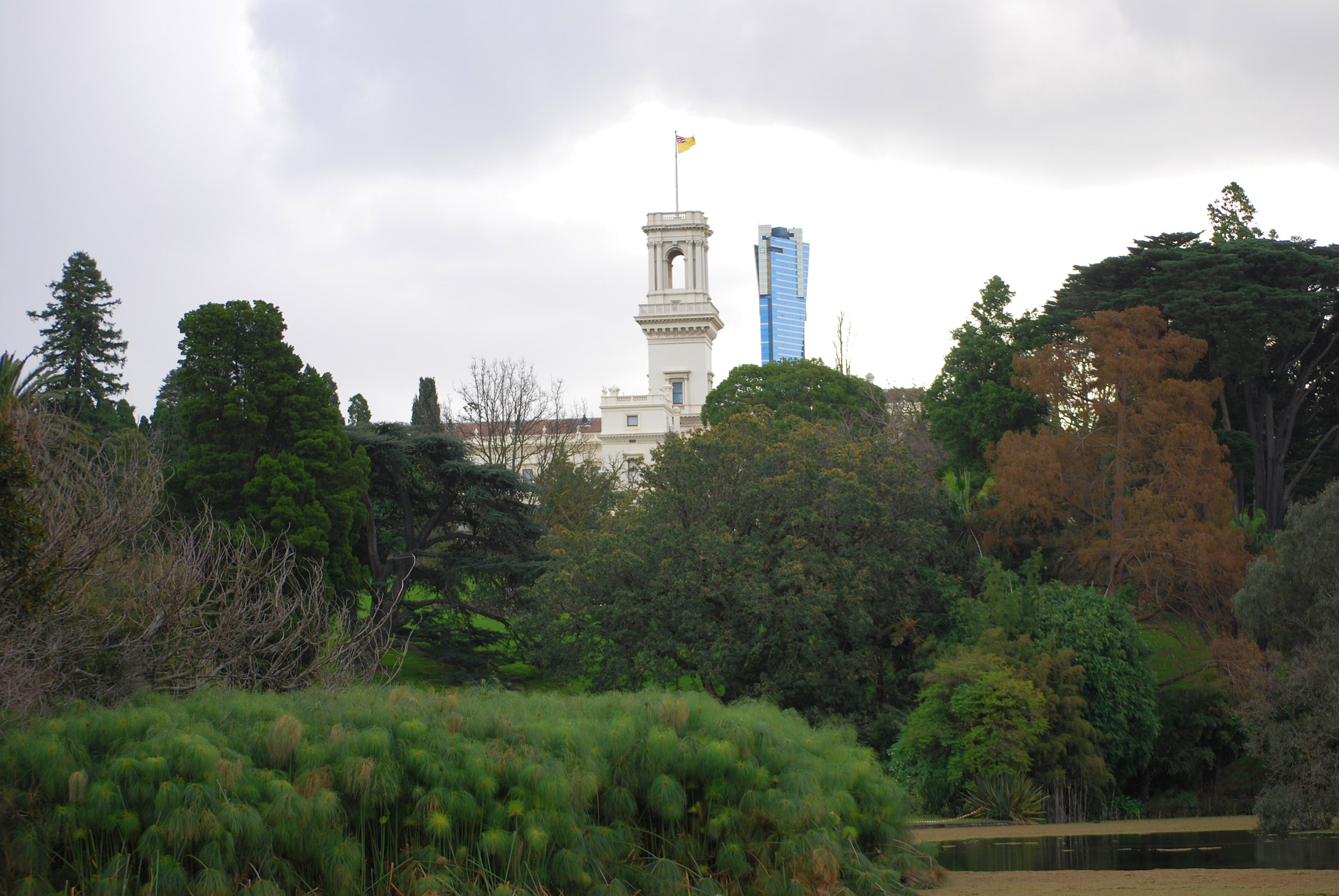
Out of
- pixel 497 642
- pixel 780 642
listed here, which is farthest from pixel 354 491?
pixel 780 642

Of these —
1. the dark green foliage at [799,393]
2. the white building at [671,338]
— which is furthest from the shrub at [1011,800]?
the white building at [671,338]

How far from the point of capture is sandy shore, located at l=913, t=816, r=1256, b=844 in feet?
71.1

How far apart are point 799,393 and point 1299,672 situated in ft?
124

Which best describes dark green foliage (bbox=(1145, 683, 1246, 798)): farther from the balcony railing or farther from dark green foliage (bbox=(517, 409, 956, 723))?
the balcony railing

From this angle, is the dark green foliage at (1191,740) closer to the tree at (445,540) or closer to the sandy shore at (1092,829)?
the sandy shore at (1092,829)

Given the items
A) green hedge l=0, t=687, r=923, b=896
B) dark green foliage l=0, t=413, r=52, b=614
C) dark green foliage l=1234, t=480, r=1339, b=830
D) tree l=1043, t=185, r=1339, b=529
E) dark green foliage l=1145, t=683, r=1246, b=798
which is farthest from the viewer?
tree l=1043, t=185, r=1339, b=529

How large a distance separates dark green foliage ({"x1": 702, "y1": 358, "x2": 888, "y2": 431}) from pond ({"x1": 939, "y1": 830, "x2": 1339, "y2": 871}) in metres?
33.8

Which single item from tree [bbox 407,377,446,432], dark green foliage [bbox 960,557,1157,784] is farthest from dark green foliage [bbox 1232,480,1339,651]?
tree [bbox 407,377,446,432]

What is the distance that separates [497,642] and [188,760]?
79.3 feet

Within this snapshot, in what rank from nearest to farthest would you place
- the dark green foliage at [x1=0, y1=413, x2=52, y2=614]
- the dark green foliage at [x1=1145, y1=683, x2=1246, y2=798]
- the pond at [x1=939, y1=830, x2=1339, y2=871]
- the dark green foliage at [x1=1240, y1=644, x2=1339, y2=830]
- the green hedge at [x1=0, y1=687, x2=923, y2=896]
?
the dark green foliage at [x1=0, y1=413, x2=52, y2=614]
the green hedge at [x1=0, y1=687, x2=923, y2=896]
the pond at [x1=939, y1=830, x2=1339, y2=871]
the dark green foliage at [x1=1240, y1=644, x2=1339, y2=830]
the dark green foliage at [x1=1145, y1=683, x2=1246, y2=798]

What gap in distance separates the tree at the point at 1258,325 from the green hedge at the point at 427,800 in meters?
24.8

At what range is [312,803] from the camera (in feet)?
39.5

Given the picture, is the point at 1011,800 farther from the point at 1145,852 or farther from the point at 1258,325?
the point at 1258,325

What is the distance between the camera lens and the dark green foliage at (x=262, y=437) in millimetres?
30203
